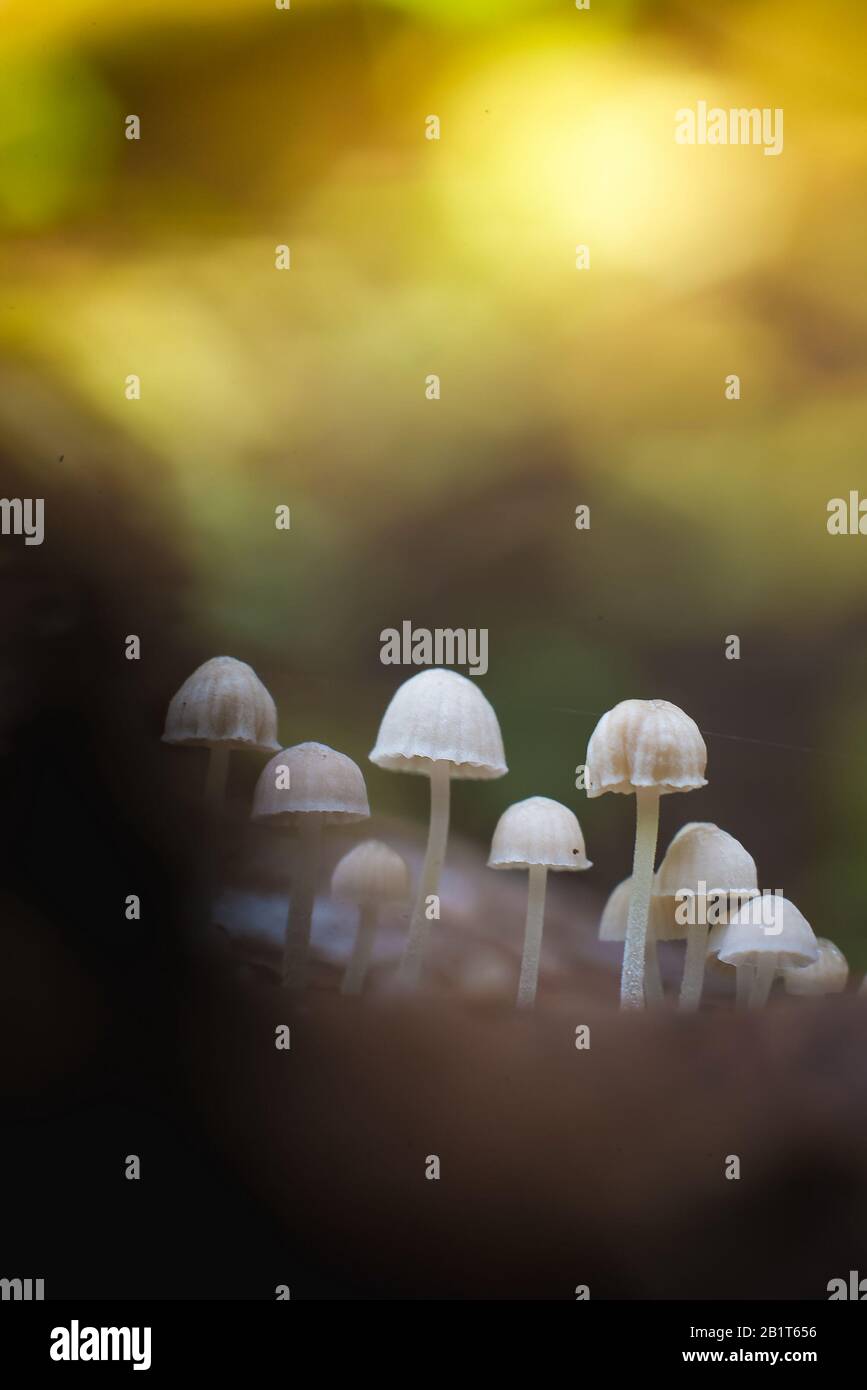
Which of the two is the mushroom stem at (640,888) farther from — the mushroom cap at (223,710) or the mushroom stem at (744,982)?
the mushroom cap at (223,710)

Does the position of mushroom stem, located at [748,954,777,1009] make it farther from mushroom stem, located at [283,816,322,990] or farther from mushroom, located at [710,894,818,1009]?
mushroom stem, located at [283,816,322,990]

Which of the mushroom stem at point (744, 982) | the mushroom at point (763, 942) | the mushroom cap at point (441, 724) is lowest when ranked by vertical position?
the mushroom stem at point (744, 982)

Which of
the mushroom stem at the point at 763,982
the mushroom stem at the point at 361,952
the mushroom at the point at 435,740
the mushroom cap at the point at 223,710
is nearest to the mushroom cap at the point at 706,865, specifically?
the mushroom stem at the point at 763,982

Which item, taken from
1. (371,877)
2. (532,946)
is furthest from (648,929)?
(371,877)

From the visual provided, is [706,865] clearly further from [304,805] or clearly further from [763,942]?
[304,805]

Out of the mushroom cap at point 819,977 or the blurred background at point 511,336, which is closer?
the mushroom cap at point 819,977
